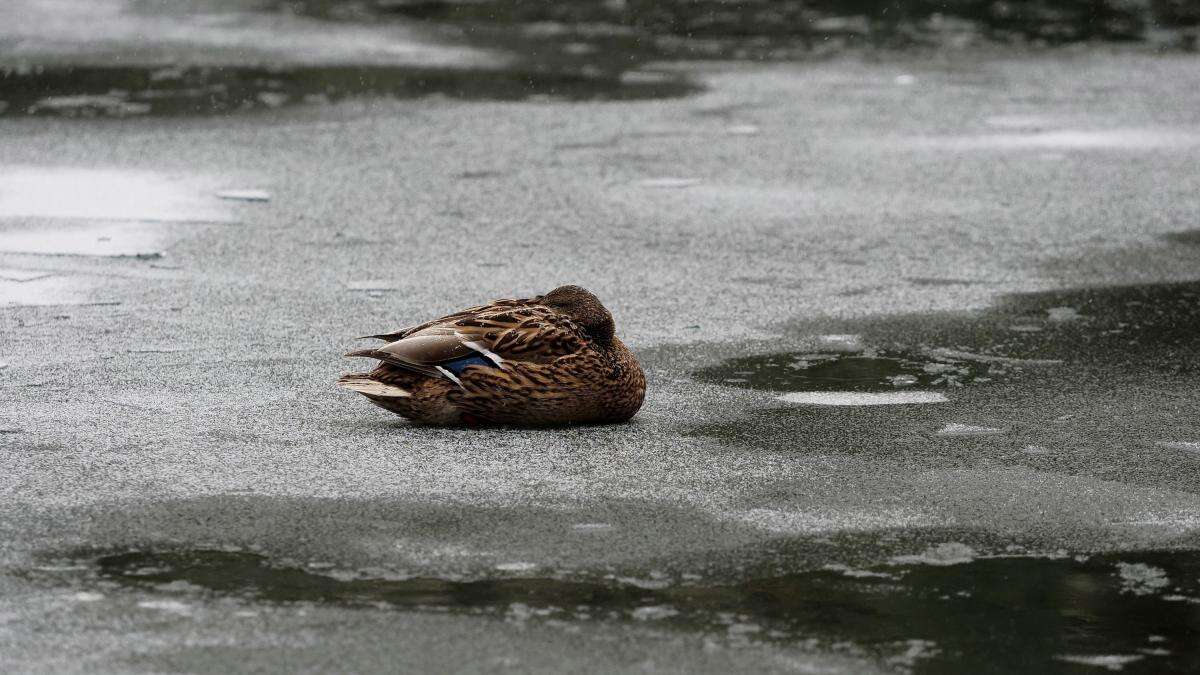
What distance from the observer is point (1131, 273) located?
8.66 metres

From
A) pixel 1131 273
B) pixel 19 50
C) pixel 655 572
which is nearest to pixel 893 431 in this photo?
pixel 655 572

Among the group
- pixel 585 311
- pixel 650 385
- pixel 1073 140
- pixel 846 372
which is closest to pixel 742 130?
pixel 1073 140

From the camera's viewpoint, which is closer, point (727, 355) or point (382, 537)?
point (382, 537)

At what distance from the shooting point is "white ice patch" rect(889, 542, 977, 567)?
4.71 metres

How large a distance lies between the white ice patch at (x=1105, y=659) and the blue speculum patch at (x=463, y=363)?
2316mm

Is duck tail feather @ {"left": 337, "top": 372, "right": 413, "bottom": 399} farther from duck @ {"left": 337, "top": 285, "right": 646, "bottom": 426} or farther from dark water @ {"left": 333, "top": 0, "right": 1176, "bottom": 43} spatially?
dark water @ {"left": 333, "top": 0, "right": 1176, "bottom": 43}

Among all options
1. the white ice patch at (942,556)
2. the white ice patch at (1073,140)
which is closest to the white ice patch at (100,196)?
the white ice patch at (1073,140)

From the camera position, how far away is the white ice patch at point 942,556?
471cm

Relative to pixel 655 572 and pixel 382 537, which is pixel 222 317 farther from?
pixel 655 572

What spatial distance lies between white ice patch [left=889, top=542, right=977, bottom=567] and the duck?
4.64 feet

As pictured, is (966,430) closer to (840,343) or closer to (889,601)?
(840,343)

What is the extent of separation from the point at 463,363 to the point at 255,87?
883 cm

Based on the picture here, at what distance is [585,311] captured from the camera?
603 cm

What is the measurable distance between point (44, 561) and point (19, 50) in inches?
499
